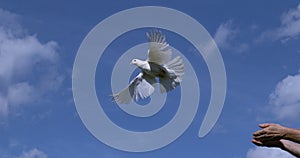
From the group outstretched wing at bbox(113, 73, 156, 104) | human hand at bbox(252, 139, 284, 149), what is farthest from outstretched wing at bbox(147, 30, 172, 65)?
human hand at bbox(252, 139, 284, 149)

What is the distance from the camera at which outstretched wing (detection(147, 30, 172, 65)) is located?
6882mm

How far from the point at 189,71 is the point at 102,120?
6.63 ft

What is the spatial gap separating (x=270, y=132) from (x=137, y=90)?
4.94 m

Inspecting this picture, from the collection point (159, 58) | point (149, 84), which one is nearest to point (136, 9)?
point (159, 58)

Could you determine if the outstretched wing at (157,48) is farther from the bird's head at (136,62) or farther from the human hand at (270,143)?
the human hand at (270,143)

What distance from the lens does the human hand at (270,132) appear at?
102 inches

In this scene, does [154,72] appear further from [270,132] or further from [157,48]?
[270,132]

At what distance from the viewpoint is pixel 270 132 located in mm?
2611

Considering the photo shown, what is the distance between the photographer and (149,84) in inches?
293

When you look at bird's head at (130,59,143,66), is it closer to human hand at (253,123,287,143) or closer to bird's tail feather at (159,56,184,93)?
bird's tail feather at (159,56,184,93)

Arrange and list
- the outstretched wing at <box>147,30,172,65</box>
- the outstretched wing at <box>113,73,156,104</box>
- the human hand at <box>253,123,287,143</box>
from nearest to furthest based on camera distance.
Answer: the human hand at <box>253,123,287,143</box> < the outstretched wing at <box>147,30,172,65</box> < the outstretched wing at <box>113,73,156,104</box>

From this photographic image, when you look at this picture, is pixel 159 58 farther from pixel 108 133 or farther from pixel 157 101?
pixel 108 133

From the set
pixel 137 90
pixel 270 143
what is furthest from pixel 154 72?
pixel 270 143

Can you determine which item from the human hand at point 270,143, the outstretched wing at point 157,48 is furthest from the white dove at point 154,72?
the human hand at point 270,143
